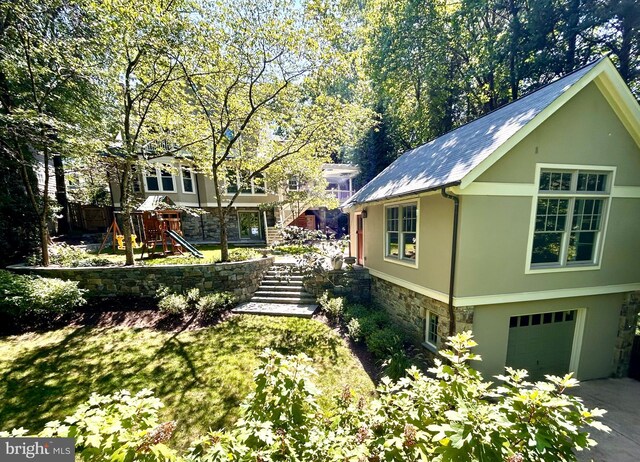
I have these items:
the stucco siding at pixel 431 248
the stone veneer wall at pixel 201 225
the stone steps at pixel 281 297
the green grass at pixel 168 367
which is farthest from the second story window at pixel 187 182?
the stucco siding at pixel 431 248

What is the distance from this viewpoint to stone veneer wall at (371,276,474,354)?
570 centimetres

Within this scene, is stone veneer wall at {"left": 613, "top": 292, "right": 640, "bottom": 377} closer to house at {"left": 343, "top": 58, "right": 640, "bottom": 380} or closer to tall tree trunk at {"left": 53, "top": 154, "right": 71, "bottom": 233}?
house at {"left": 343, "top": 58, "right": 640, "bottom": 380}

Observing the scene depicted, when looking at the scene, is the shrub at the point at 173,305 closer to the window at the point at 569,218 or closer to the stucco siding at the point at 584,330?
the stucco siding at the point at 584,330

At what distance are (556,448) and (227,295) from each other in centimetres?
898

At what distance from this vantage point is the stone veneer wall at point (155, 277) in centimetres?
868

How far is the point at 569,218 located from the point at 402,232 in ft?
12.8

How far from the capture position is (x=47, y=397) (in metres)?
4.82

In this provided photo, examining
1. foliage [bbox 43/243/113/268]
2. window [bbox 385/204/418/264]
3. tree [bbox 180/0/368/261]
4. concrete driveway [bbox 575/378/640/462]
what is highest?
tree [bbox 180/0/368/261]

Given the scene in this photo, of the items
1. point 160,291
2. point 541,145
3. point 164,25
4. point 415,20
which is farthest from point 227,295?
point 415,20

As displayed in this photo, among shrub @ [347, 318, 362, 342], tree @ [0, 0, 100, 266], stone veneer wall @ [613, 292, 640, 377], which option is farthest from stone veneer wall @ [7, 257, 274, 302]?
stone veneer wall @ [613, 292, 640, 377]

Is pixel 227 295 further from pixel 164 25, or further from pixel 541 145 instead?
pixel 541 145

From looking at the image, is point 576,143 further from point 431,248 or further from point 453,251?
point 431,248

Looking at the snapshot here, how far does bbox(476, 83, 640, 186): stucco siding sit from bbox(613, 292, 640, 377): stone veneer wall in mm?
3325

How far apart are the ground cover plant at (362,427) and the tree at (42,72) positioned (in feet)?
30.5
